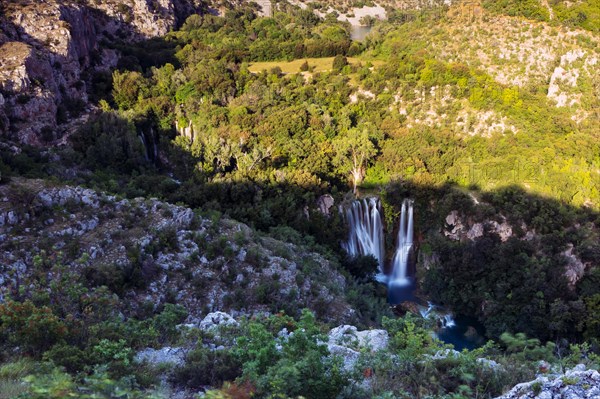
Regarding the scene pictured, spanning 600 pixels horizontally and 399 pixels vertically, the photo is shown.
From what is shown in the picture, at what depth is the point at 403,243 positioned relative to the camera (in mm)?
28078

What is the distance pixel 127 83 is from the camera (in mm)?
32562

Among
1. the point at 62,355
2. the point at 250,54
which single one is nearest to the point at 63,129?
the point at 250,54

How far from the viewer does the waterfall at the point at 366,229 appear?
90.5ft

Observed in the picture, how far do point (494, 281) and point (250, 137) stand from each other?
1673 cm

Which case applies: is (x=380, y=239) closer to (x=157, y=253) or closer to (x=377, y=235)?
(x=377, y=235)

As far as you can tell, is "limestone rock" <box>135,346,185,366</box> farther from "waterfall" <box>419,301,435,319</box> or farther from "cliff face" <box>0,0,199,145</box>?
"cliff face" <box>0,0,199,145</box>

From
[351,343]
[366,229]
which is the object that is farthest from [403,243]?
[351,343]

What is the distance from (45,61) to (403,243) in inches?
981

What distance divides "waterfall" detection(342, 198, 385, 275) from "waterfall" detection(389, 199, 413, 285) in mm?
891

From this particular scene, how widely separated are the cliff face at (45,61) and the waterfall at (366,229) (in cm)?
1850

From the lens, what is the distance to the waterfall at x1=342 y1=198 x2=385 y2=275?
27578 mm

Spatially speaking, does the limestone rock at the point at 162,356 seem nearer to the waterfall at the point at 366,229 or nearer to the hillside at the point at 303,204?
the hillside at the point at 303,204

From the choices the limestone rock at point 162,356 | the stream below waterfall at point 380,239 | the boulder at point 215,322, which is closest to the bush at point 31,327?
the limestone rock at point 162,356

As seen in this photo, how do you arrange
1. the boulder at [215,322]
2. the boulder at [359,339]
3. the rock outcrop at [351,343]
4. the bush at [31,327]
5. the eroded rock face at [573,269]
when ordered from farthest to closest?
Result: the eroded rock face at [573,269], the boulder at [215,322], the boulder at [359,339], the rock outcrop at [351,343], the bush at [31,327]
